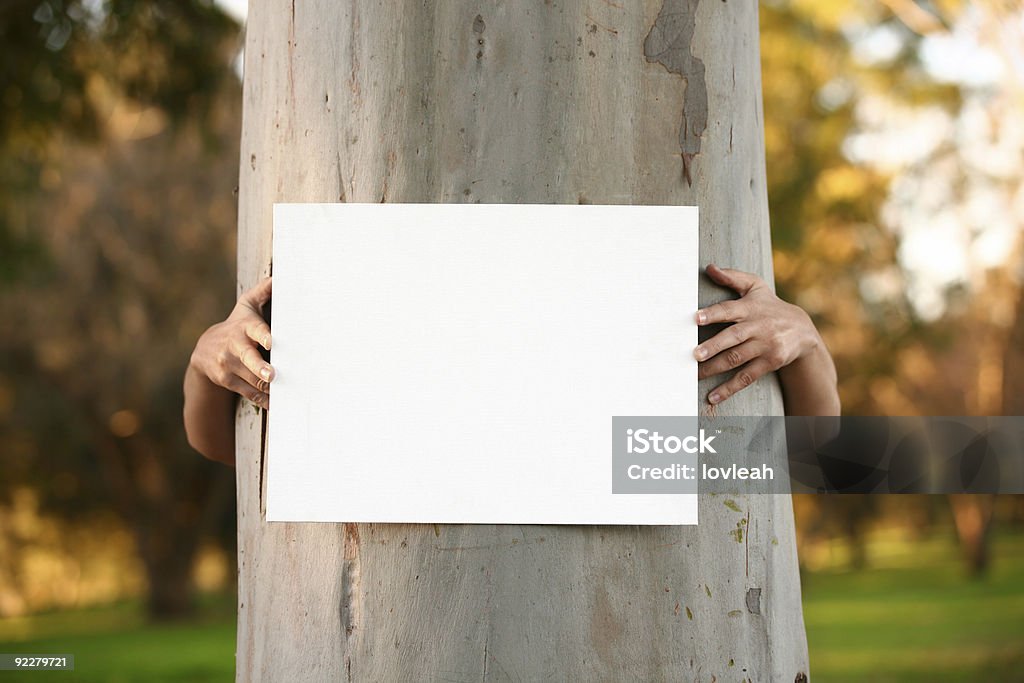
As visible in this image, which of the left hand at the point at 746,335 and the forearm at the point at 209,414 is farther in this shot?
the forearm at the point at 209,414

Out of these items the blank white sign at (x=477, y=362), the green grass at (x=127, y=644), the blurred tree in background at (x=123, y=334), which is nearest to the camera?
the blank white sign at (x=477, y=362)

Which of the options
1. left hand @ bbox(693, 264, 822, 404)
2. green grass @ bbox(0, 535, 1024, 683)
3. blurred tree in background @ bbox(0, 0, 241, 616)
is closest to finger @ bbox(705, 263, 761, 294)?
left hand @ bbox(693, 264, 822, 404)

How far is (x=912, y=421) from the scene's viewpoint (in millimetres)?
→ 1650

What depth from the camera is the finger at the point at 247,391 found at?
133 cm

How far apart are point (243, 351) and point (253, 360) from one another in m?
0.03

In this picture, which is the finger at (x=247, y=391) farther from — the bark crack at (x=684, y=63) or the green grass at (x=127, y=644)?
the green grass at (x=127, y=644)

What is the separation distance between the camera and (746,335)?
1296 millimetres

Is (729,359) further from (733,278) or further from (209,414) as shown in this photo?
(209,414)

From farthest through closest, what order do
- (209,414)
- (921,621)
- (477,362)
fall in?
(921,621) → (209,414) → (477,362)

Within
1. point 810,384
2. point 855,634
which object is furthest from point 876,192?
point 810,384

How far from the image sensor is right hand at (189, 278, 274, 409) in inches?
51.1

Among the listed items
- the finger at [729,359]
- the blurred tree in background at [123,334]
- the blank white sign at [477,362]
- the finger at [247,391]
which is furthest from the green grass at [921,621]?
the finger at [247,391]

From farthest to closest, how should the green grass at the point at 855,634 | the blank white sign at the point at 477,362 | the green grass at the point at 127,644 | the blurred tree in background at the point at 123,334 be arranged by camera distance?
the blurred tree in background at the point at 123,334 < the green grass at the point at 855,634 < the green grass at the point at 127,644 < the blank white sign at the point at 477,362

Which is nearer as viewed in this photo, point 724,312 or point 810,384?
point 724,312
